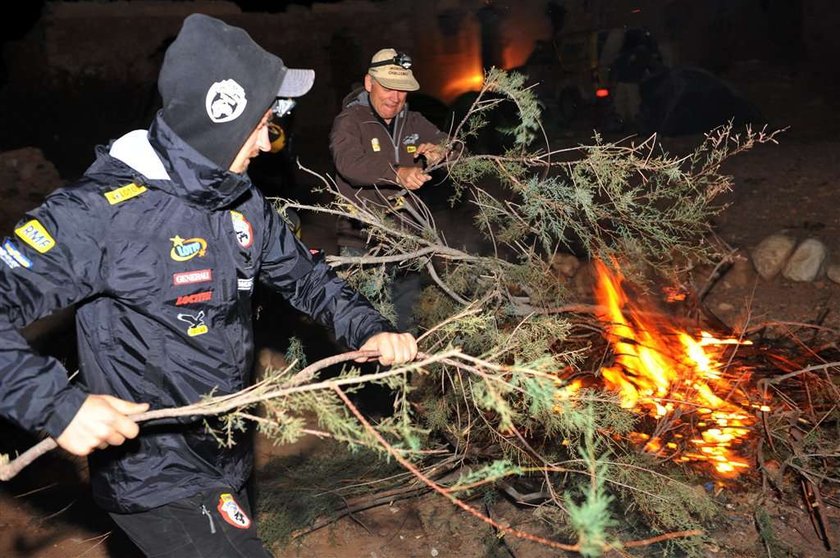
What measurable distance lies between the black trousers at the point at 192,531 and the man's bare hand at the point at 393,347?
714mm

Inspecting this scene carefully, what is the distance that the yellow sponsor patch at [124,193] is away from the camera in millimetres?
2387

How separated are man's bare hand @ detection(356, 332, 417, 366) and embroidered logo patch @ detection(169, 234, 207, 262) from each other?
0.66 m

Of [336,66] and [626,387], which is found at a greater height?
[626,387]

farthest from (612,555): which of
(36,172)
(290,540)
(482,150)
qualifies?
(36,172)

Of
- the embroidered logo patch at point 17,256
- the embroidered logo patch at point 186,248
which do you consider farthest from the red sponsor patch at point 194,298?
the embroidered logo patch at point 17,256

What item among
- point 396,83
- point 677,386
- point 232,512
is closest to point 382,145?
point 396,83

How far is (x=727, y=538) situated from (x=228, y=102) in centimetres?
320

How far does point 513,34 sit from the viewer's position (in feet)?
64.9

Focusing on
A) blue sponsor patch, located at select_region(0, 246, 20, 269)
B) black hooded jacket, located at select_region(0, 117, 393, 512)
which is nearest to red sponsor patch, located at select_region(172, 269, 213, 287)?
black hooded jacket, located at select_region(0, 117, 393, 512)

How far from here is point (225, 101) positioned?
8.10ft

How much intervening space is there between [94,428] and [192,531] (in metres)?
0.64

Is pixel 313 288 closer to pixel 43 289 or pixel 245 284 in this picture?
pixel 245 284

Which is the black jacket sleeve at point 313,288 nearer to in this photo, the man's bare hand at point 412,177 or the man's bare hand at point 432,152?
the man's bare hand at point 412,177

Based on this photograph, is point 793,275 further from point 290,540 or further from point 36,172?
point 36,172
